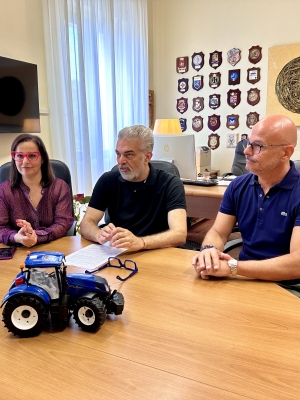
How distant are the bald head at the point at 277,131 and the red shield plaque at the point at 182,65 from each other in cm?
357

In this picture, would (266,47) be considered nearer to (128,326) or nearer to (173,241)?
(173,241)

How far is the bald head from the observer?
4.87ft

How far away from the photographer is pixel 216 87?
4.62 m

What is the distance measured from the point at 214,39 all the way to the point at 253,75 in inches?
28.1

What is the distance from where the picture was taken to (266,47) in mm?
4246

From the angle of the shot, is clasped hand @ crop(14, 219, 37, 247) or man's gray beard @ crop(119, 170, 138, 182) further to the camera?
man's gray beard @ crop(119, 170, 138, 182)

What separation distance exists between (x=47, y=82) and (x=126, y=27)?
58.9 inches

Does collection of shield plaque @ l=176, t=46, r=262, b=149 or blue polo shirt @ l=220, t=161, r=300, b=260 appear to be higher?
collection of shield plaque @ l=176, t=46, r=262, b=149

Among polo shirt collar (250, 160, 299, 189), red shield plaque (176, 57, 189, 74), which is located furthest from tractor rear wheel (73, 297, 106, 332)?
red shield plaque (176, 57, 189, 74)

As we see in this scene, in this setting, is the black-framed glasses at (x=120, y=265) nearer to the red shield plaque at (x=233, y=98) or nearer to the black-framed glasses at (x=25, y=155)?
the black-framed glasses at (x=25, y=155)

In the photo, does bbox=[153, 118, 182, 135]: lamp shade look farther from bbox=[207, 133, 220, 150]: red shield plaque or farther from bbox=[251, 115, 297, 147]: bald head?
bbox=[251, 115, 297, 147]: bald head

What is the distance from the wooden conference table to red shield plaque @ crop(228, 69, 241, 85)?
387 centimetres

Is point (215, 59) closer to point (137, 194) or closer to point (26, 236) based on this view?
point (137, 194)

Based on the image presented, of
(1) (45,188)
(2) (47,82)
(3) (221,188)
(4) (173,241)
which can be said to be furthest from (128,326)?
(2) (47,82)
